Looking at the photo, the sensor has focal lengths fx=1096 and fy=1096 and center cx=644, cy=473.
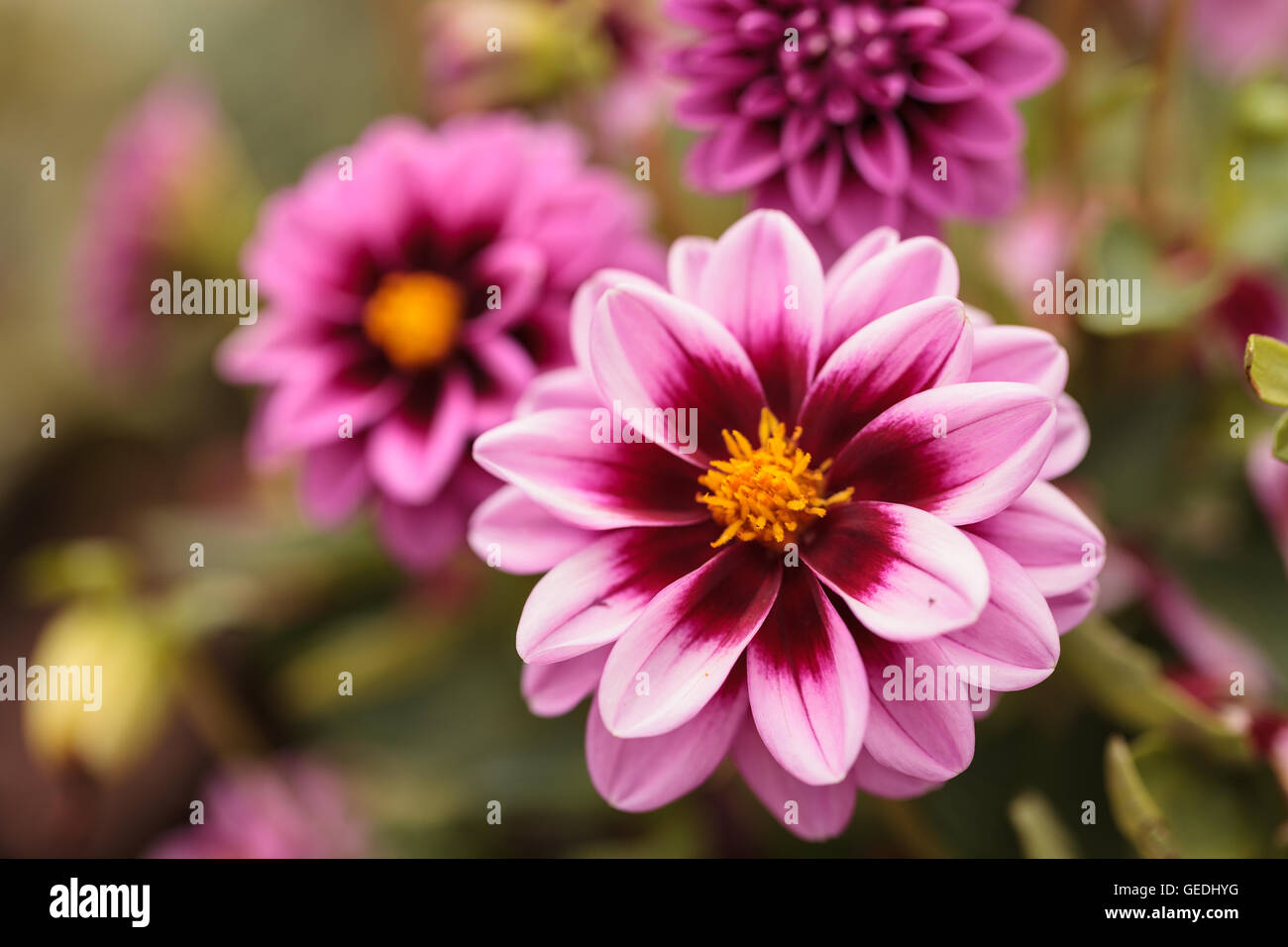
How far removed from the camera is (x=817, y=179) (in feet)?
1.51

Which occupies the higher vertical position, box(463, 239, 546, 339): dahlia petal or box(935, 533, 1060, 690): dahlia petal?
box(463, 239, 546, 339): dahlia petal

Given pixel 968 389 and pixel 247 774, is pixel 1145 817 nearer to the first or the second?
pixel 968 389

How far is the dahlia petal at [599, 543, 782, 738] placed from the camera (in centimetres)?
36

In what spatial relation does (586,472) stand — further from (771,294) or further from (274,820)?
(274,820)

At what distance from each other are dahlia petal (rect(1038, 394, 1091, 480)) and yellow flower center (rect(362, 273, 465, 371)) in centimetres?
30

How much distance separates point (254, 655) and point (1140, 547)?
666mm

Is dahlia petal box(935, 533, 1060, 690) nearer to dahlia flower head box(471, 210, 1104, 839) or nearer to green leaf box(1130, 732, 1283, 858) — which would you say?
dahlia flower head box(471, 210, 1104, 839)

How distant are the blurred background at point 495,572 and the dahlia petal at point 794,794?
0.12 meters

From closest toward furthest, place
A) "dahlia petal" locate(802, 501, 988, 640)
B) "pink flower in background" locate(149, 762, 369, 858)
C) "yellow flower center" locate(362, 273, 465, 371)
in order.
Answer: "dahlia petal" locate(802, 501, 988, 640)
"yellow flower center" locate(362, 273, 465, 371)
"pink flower in background" locate(149, 762, 369, 858)

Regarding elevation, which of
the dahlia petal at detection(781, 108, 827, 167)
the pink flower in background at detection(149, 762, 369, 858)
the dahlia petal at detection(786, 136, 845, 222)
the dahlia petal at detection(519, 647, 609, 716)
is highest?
the dahlia petal at detection(781, 108, 827, 167)

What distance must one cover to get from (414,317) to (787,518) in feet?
0.81

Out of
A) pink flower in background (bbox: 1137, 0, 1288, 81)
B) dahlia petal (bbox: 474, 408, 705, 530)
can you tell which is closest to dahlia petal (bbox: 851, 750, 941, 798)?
dahlia petal (bbox: 474, 408, 705, 530)
